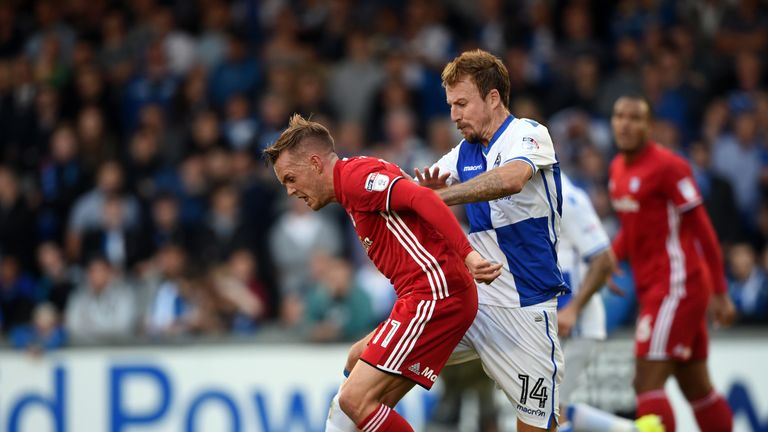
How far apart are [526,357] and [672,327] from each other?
205cm

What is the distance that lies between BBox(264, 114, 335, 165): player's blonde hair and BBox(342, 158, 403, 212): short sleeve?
9.3 inches

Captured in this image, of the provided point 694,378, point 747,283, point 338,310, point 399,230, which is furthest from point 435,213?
point 747,283

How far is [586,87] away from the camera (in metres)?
13.5

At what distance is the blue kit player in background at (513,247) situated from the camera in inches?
252

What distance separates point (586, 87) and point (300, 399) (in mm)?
5131

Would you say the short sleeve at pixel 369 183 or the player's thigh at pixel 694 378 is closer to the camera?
the short sleeve at pixel 369 183

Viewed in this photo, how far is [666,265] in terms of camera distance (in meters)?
8.18

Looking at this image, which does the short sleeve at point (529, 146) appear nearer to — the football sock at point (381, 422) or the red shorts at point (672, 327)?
the football sock at point (381, 422)

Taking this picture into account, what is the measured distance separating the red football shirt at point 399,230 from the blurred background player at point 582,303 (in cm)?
151

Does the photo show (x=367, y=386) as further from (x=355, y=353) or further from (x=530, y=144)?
(x=530, y=144)

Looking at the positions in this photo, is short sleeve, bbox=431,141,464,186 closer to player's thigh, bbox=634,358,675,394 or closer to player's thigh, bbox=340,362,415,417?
player's thigh, bbox=340,362,415,417

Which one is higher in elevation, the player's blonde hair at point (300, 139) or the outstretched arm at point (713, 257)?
the player's blonde hair at point (300, 139)

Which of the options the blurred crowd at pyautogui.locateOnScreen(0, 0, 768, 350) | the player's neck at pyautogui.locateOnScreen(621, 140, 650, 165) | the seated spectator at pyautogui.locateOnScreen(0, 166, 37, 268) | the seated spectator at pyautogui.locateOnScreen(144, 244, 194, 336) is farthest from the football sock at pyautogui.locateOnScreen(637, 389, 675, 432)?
the seated spectator at pyautogui.locateOnScreen(0, 166, 37, 268)

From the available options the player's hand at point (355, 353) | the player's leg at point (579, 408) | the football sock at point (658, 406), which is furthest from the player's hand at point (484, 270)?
the football sock at point (658, 406)
